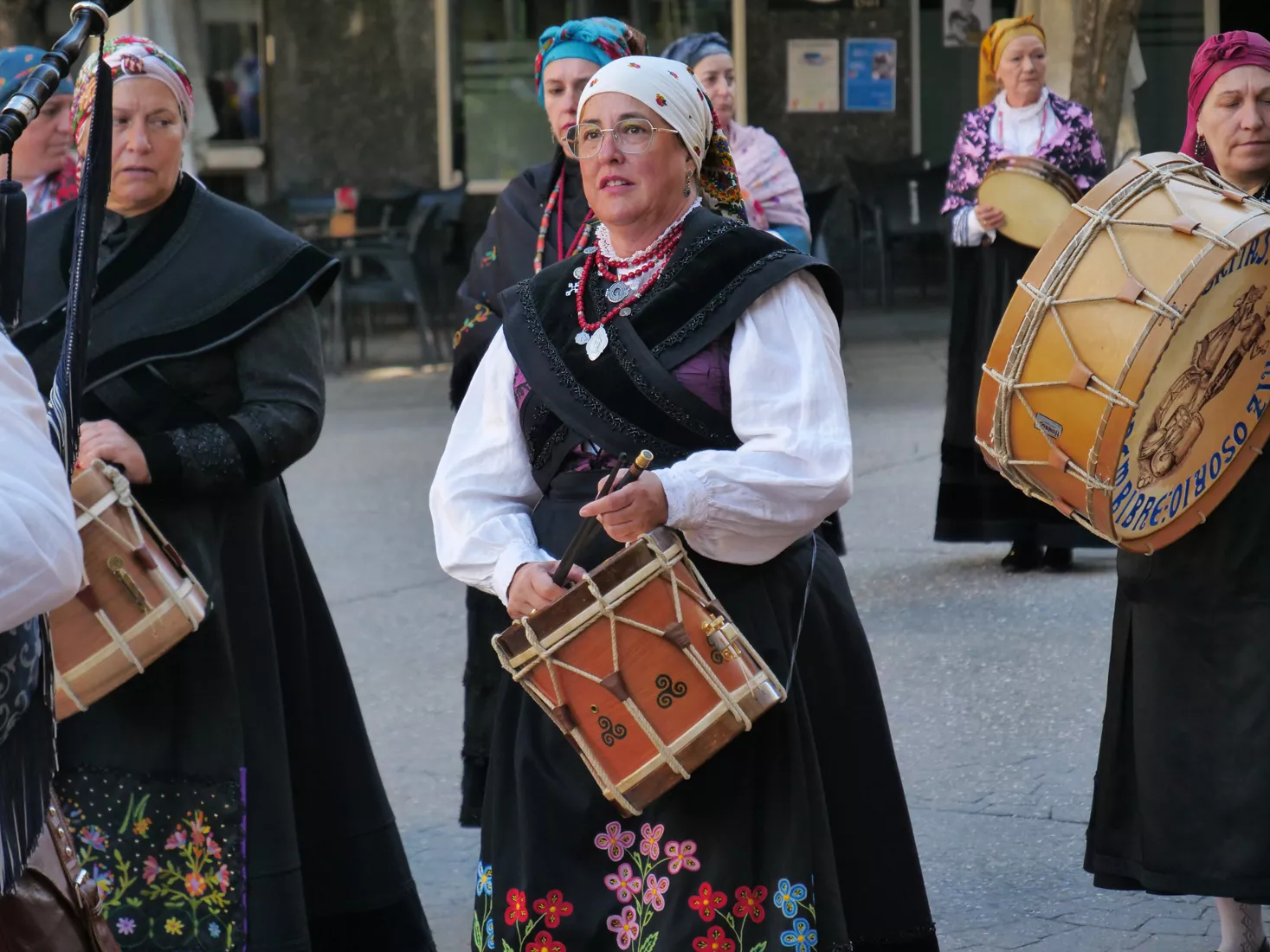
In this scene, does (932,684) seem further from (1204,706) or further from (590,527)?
(590,527)

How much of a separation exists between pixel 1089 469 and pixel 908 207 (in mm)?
11883

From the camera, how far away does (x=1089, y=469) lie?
341 centimetres

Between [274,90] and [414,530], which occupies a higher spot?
[274,90]

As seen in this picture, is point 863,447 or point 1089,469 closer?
point 1089,469

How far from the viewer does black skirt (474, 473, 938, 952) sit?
309 centimetres

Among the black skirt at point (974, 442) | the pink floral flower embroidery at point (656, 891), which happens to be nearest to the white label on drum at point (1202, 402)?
the pink floral flower embroidery at point (656, 891)

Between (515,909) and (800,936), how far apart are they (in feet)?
1.52

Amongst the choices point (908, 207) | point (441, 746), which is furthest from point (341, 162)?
point (441, 746)

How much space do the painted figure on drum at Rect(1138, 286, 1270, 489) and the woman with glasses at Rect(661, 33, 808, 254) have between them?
3.19m

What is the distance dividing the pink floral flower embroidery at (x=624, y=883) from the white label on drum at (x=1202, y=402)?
1.07 m

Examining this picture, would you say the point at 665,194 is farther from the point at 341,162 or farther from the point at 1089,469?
the point at 341,162

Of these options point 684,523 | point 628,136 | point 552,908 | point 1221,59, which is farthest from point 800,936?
point 1221,59

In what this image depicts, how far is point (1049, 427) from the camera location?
11.4 feet

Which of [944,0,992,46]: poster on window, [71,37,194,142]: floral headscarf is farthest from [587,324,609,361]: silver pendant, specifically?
[944,0,992,46]: poster on window
